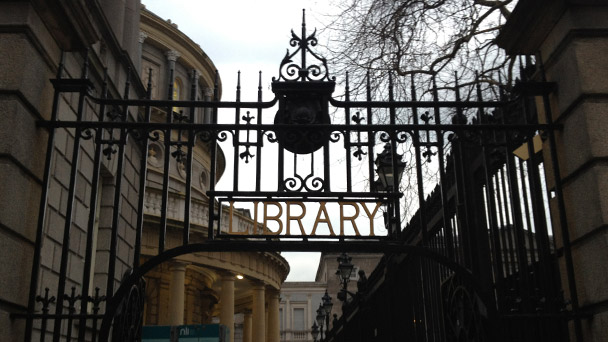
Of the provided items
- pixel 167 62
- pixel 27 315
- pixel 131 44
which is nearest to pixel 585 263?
pixel 27 315

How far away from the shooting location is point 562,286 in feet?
19.4

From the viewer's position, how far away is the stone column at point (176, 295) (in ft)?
88.0

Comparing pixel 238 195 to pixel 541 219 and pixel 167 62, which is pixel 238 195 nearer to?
pixel 541 219

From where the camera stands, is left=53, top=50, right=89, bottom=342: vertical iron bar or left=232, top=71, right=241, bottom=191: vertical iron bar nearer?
left=53, top=50, right=89, bottom=342: vertical iron bar

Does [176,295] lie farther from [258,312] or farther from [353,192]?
[353,192]

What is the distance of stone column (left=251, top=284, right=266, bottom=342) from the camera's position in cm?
3397

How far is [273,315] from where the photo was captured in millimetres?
39375

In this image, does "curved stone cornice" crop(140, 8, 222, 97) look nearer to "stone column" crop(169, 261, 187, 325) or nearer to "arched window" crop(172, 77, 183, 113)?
"arched window" crop(172, 77, 183, 113)

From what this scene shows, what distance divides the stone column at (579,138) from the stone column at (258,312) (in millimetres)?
28616

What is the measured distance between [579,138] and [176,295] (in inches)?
914

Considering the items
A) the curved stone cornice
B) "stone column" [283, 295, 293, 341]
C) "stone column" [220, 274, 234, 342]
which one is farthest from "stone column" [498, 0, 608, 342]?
"stone column" [283, 295, 293, 341]

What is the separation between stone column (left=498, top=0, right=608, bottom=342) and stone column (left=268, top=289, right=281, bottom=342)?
106ft

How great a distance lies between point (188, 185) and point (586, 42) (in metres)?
3.66

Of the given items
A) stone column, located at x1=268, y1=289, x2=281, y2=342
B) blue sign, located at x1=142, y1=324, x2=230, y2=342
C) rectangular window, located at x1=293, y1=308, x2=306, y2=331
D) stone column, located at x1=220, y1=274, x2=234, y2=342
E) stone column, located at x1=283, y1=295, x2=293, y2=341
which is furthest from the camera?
rectangular window, located at x1=293, y1=308, x2=306, y2=331
